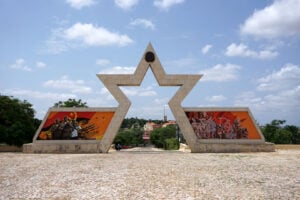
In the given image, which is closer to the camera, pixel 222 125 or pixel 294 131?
pixel 222 125

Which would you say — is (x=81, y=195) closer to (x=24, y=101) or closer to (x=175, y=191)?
(x=175, y=191)

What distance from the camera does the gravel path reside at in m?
10.9

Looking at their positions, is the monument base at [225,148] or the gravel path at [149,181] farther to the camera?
the monument base at [225,148]

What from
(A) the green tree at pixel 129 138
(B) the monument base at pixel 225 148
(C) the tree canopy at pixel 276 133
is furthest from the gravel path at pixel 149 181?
(A) the green tree at pixel 129 138

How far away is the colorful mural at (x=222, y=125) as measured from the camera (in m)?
25.0

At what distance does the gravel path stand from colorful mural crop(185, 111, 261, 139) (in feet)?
25.9

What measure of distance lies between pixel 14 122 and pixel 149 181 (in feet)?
67.3

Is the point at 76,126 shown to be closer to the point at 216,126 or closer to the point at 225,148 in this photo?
the point at 216,126

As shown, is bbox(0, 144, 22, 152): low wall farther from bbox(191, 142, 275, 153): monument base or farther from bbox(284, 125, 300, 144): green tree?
bbox(284, 125, 300, 144): green tree

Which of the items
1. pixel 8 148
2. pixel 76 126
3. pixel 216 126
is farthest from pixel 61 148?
pixel 216 126

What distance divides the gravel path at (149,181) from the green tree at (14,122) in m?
11.9

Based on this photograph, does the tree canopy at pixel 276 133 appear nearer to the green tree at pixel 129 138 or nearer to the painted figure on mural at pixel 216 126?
the painted figure on mural at pixel 216 126

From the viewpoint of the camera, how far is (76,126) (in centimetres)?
2494

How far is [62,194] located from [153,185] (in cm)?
322
